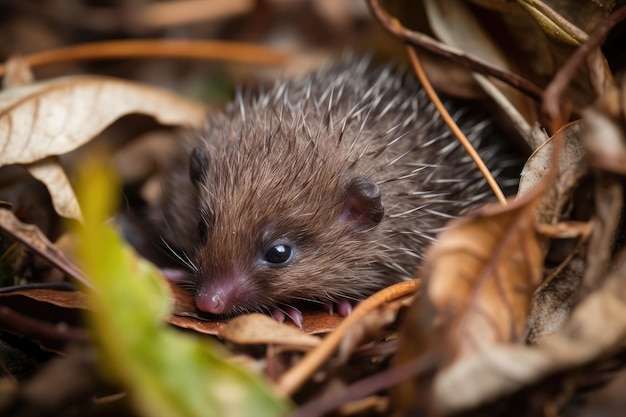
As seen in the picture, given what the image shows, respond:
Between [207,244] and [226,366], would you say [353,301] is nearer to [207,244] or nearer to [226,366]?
[207,244]

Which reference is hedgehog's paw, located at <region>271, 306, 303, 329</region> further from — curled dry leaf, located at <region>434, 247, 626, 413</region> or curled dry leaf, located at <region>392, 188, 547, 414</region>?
curled dry leaf, located at <region>434, 247, 626, 413</region>

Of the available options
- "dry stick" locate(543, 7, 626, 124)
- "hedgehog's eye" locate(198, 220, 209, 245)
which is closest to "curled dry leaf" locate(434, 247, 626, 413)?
"dry stick" locate(543, 7, 626, 124)

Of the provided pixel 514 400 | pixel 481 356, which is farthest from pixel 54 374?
pixel 514 400

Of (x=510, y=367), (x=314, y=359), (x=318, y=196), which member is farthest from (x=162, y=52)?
(x=510, y=367)

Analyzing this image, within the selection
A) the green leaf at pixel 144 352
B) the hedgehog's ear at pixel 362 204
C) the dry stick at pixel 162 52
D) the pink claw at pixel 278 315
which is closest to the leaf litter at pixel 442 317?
the green leaf at pixel 144 352

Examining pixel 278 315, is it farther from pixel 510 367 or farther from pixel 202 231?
pixel 510 367

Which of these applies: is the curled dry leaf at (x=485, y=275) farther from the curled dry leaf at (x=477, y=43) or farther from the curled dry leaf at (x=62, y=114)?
the curled dry leaf at (x=62, y=114)
